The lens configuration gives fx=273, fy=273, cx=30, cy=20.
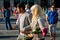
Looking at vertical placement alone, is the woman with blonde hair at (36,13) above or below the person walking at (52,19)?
above

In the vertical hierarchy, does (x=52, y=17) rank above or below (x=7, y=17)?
above

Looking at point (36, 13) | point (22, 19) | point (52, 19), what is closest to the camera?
point (36, 13)

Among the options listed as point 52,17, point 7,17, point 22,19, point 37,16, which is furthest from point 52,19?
point 7,17

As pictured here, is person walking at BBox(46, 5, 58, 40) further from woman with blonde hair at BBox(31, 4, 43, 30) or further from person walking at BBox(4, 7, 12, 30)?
person walking at BBox(4, 7, 12, 30)

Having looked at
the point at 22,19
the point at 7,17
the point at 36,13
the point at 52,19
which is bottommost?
the point at 7,17

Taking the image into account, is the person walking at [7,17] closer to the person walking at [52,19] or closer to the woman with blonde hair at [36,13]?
the person walking at [52,19]

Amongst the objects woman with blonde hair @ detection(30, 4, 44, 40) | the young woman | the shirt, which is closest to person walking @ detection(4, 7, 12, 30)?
the shirt

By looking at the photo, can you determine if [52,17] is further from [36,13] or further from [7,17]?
[7,17]

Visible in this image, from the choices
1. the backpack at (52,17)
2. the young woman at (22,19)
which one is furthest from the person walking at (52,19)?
the young woman at (22,19)

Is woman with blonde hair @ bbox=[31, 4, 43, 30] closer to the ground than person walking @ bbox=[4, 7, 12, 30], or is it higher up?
higher up

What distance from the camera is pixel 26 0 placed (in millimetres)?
56125

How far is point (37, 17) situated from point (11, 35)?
27.9ft

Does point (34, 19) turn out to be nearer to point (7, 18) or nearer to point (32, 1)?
point (7, 18)

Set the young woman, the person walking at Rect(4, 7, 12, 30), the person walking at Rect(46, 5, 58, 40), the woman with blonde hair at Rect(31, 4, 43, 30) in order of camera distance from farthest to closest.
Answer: the person walking at Rect(4, 7, 12, 30) → the person walking at Rect(46, 5, 58, 40) → the young woman → the woman with blonde hair at Rect(31, 4, 43, 30)
